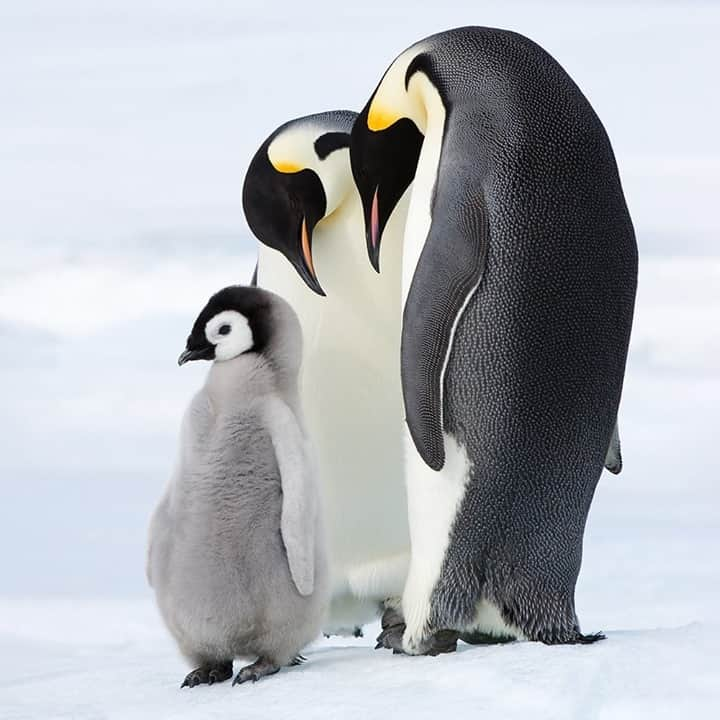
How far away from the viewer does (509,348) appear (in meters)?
3.77

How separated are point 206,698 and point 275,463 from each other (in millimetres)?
573

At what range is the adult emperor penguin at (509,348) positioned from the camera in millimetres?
3773

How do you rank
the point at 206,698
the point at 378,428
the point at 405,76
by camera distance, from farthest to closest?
the point at 378,428 → the point at 405,76 → the point at 206,698

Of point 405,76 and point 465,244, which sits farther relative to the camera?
point 405,76

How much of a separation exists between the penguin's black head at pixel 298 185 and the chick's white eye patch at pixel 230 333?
734mm

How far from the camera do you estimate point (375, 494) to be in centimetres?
460

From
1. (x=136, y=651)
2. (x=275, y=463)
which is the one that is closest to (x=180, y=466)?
(x=275, y=463)

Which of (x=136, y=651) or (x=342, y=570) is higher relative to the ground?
(x=342, y=570)

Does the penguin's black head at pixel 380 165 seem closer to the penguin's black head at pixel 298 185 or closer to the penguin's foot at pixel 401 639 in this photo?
the penguin's black head at pixel 298 185

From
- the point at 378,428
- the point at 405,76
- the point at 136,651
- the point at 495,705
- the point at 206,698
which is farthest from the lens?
the point at 136,651

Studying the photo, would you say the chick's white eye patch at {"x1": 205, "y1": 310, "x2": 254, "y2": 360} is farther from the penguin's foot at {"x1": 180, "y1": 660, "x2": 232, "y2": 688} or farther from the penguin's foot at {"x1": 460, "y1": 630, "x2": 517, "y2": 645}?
the penguin's foot at {"x1": 460, "y1": 630, "x2": 517, "y2": 645}

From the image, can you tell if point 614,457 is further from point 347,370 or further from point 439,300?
point 439,300

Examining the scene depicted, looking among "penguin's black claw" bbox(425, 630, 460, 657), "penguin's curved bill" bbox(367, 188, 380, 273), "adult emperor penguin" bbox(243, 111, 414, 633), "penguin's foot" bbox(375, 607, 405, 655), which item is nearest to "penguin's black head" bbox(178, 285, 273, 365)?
"penguin's curved bill" bbox(367, 188, 380, 273)

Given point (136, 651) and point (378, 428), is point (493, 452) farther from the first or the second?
point (136, 651)
